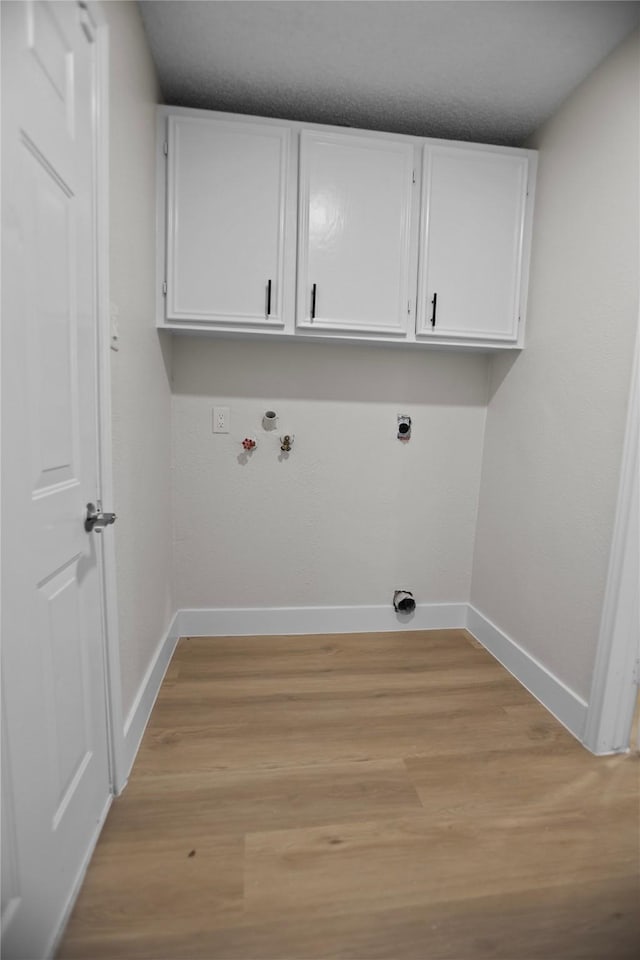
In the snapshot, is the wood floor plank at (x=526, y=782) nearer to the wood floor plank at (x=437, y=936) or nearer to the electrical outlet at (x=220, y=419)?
the wood floor plank at (x=437, y=936)

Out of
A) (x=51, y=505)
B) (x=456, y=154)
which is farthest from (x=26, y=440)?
(x=456, y=154)

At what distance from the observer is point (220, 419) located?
2.04 m

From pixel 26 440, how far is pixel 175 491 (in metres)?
1.34

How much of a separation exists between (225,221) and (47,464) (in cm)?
136

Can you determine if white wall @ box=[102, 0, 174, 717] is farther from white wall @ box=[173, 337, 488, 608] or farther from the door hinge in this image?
white wall @ box=[173, 337, 488, 608]

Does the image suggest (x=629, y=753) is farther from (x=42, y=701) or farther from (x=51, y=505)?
(x=51, y=505)

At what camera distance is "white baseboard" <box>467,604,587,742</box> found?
1560 mm

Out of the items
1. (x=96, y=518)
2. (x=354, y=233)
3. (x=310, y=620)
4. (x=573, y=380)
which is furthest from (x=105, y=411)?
(x=573, y=380)

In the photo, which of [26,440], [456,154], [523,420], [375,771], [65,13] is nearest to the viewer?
[26,440]

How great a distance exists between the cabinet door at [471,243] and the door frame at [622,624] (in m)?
0.71

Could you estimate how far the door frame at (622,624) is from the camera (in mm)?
1355

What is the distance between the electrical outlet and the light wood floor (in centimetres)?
119

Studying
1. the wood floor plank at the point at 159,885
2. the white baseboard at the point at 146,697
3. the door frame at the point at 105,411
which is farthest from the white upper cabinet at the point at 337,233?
the wood floor plank at the point at 159,885

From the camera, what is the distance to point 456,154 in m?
1.77
